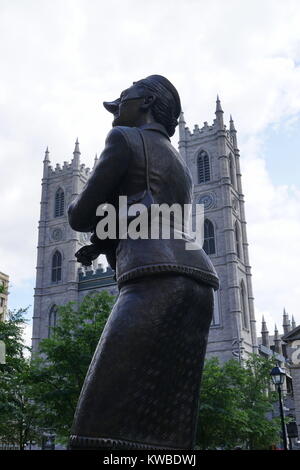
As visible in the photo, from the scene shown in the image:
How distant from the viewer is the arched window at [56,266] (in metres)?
62.5

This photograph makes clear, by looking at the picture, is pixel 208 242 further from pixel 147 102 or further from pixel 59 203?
pixel 147 102

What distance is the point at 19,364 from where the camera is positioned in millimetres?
18172

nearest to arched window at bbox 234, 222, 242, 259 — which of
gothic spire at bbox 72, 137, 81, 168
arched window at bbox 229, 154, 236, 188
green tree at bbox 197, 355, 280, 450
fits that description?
arched window at bbox 229, 154, 236, 188

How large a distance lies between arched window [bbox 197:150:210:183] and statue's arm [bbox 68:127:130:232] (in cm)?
5737

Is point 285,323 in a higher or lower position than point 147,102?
higher

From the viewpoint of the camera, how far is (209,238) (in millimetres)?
56000

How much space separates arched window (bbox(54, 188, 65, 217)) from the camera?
2623 inches

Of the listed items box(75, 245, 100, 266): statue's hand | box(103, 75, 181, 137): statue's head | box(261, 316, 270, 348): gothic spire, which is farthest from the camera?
box(261, 316, 270, 348): gothic spire

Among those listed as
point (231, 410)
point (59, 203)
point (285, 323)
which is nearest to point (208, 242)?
point (59, 203)

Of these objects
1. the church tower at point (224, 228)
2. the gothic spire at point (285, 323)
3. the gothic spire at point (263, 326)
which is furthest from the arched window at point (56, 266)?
the gothic spire at point (285, 323)

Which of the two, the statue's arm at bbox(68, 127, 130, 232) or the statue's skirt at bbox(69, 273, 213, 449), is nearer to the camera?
the statue's skirt at bbox(69, 273, 213, 449)

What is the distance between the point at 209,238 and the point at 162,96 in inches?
2103

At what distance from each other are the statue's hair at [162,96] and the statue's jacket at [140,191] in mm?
113

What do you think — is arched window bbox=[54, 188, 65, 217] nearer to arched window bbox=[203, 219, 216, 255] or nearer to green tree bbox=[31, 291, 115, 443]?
arched window bbox=[203, 219, 216, 255]
